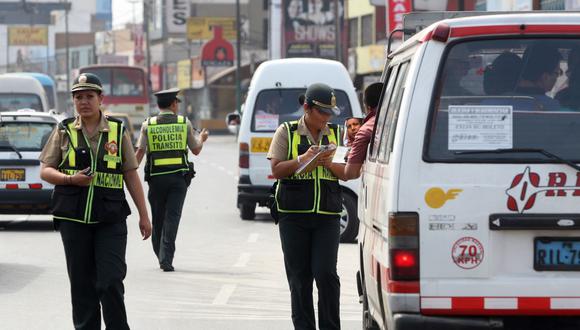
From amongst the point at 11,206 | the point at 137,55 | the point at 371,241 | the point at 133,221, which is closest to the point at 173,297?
the point at 371,241

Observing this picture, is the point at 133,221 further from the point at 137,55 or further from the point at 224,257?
the point at 137,55

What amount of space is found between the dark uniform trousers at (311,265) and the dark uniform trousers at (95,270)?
110cm

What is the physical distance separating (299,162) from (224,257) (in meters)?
6.66

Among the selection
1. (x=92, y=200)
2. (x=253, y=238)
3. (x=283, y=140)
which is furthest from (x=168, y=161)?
(x=92, y=200)

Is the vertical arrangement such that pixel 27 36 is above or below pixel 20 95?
above

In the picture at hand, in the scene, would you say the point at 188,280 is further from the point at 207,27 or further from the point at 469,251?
the point at 207,27

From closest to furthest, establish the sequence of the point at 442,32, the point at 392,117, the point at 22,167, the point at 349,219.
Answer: the point at 442,32, the point at 392,117, the point at 349,219, the point at 22,167

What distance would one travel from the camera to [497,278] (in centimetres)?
629

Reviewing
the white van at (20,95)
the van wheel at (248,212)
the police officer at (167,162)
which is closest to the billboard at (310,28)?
the white van at (20,95)

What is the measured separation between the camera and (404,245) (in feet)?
20.8

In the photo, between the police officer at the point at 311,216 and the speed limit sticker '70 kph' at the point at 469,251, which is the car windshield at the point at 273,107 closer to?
the police officer at the point at 311,216

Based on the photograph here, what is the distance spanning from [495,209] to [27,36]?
137 meters

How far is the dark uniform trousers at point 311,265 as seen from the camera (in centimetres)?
870

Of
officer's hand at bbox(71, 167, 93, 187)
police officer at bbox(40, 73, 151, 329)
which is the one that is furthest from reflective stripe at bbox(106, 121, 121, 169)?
officer's hand at bbox(71, 167, 93, 187)
